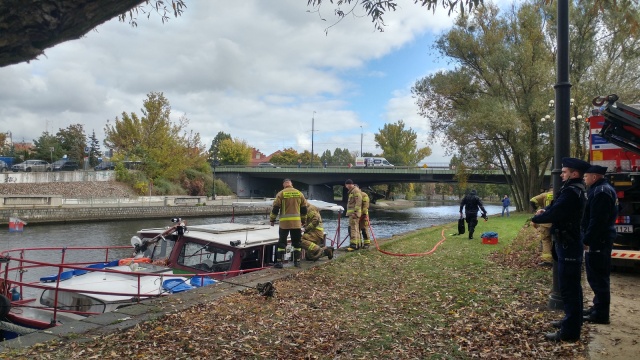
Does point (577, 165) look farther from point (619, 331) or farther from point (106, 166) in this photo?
point (106, 166)

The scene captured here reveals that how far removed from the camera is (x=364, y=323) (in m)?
6.23

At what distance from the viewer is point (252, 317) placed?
656 centimetres

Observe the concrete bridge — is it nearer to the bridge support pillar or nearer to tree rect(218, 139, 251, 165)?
the bridge support pillar

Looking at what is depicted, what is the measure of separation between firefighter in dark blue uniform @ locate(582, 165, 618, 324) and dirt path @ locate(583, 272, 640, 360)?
27cm

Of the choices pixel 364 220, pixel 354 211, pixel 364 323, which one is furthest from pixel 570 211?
pixel 364 220

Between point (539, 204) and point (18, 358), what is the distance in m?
10.4

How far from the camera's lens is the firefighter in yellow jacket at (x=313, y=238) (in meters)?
10.8

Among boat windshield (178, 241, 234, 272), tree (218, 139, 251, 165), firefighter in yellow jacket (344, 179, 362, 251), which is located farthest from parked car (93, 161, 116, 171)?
boat windshield (178, 241, 234, 272)

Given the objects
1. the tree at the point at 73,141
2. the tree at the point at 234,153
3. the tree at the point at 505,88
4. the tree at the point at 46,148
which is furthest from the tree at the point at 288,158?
the tree at the point at 505,88

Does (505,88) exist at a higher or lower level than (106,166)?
higher

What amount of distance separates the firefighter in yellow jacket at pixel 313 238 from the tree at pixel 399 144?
72.3 meters

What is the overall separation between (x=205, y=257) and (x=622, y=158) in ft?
31.0

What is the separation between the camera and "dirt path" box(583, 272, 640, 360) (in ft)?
15.8

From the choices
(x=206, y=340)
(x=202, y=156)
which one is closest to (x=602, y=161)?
(x=206, y=340)
